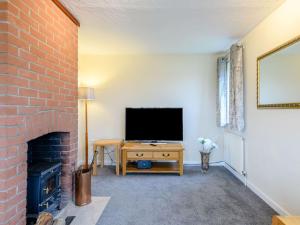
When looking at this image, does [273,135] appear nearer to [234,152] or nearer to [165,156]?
[234,152]

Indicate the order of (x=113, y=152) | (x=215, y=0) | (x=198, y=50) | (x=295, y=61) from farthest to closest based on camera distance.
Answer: (x=113, y=152) → (x=198, y=50) → (x=215, y=0) → (x=295, y=61)

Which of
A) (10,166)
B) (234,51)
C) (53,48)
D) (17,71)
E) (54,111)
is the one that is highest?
(234,51)

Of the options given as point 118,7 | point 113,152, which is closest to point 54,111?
point 118,7

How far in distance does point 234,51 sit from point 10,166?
338 cm

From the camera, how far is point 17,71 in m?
1.57

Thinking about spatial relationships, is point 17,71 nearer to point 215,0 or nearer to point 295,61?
point 215,0

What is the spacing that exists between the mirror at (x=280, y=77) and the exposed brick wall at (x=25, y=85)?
2420 mm

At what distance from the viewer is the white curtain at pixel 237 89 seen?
323 cm

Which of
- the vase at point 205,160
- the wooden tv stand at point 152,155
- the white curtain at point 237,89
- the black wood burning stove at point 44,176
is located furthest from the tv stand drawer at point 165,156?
the black wood burning stove at point 44,176

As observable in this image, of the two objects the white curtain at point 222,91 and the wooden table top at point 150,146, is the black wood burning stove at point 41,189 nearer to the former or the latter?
the wooden table top at point 150,146

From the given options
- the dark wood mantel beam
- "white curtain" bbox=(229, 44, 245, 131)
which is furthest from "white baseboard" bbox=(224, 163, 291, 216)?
the dark wood mantel beam

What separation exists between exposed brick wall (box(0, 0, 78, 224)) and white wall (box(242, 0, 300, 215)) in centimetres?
245

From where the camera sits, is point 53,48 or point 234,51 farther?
point 234,51

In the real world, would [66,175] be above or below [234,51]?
below
